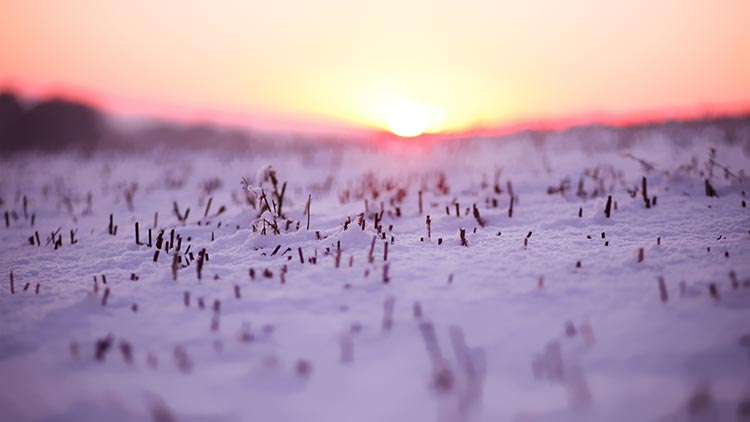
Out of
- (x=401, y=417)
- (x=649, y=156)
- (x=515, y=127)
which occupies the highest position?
(x=515, y=127)

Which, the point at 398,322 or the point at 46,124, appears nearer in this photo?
the point at 398,322

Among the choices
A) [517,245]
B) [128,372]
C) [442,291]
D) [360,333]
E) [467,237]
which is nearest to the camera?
[128,372]

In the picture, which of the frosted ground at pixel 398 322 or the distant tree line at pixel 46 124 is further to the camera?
the distant tree line at pixel 46 124

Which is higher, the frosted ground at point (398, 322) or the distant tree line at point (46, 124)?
the distant tree line at point (46, 124)

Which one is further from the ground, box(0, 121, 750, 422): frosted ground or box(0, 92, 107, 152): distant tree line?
box(0, 92, 107, 152): distant tree line

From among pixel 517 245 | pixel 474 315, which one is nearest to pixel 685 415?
pixel 474 315

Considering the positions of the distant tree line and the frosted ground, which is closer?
the frosted ground

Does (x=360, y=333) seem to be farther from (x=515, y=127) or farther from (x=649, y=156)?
(x=515, y=127)

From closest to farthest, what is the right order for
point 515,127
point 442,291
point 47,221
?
point 442,291 → point 47,221 → point 515,127

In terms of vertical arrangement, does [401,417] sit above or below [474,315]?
below

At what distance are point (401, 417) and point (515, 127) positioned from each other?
812 inches

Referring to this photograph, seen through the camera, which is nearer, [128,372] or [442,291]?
[128,372]

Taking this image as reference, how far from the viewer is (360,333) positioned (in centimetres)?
227

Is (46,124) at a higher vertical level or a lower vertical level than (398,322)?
higher
